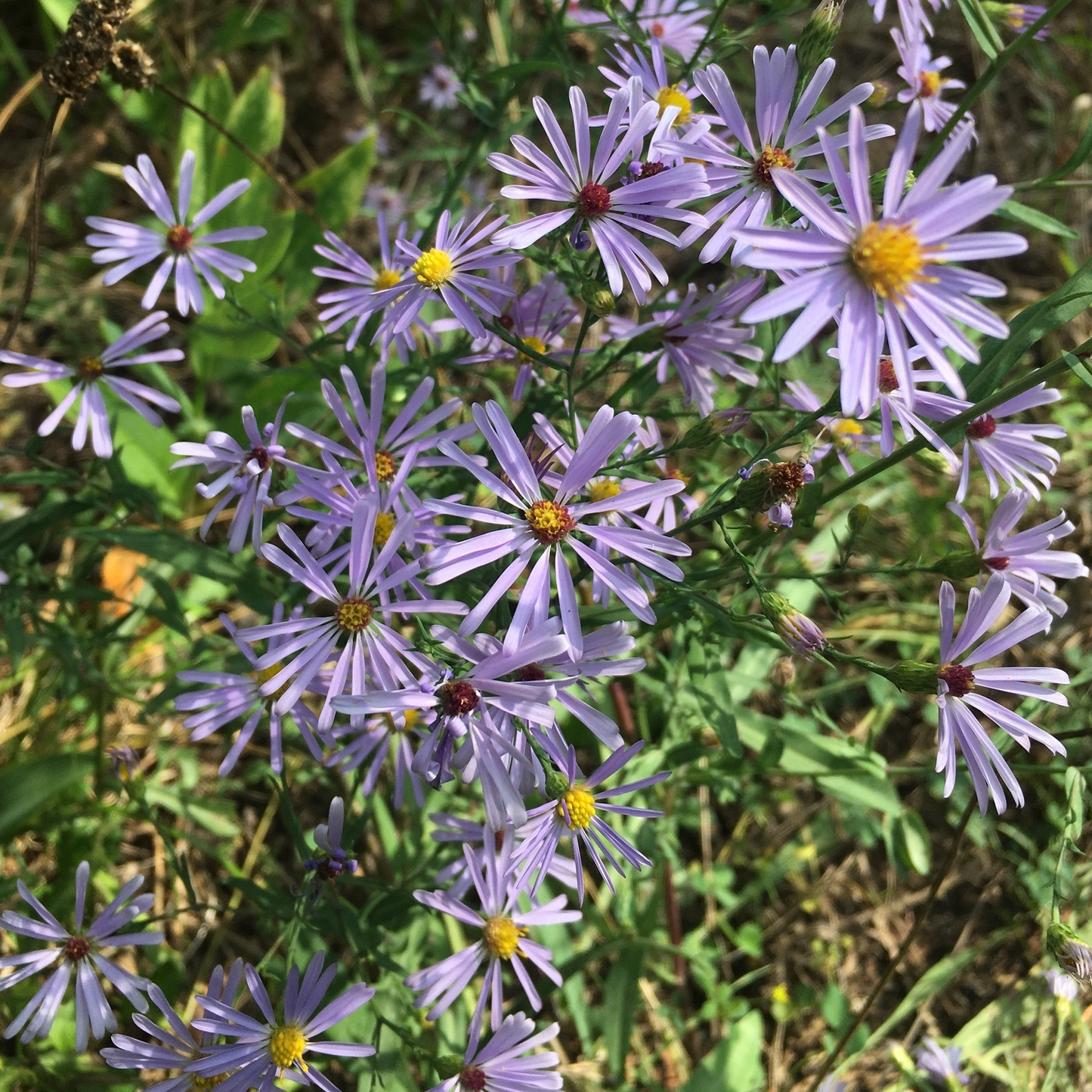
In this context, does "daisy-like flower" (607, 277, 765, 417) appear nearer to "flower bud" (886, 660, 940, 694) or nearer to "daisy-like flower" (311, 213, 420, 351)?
"daisy-like flower" (311, 213, 420, 351)

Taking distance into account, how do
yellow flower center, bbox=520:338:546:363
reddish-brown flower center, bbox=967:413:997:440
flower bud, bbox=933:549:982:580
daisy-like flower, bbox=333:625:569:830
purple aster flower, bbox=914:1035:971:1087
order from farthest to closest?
1. purple aster flower, bbox=914:1035:971:1087
2. yellow flower center, bbox=520:338:546:363
3. reddish-brown flower center, bbox=967:413:997:440
4. flower bud, bbox=933:549:982:580
5. daisy-like flower, bbox=333:625:569:830

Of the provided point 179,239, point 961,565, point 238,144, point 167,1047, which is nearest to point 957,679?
point 961,565

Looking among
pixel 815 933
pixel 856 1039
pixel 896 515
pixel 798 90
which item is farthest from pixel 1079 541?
pixel 798 90

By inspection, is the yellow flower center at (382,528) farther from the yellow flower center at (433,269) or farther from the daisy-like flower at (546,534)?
the yellow flower center at (433,269)

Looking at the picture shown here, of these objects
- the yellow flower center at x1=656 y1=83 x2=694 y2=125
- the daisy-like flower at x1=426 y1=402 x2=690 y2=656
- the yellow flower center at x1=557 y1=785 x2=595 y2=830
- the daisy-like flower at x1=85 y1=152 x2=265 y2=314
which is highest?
the yellow flower center at x1=656 y1=83 x2=694 y2=125

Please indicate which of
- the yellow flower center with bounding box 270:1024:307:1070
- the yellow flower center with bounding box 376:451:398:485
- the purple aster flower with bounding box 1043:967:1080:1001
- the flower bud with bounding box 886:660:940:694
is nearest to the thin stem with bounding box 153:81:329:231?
the yellow flower center with bounding box 376:451:398:485

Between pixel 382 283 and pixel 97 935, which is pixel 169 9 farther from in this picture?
pixel 97 935

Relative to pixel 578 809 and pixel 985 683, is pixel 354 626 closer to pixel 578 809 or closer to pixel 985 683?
pixel 578 809
